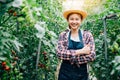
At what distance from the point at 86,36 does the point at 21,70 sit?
1.20 metres

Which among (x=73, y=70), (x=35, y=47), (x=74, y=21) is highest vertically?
(x=74, y=21)

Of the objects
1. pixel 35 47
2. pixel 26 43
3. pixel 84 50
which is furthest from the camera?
pixel 35 47

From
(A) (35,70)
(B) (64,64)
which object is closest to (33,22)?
(B) (64,64)

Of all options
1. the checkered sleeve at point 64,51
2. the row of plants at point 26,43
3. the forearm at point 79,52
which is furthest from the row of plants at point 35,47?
the forearm at point 79,52

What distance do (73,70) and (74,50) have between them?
187 mm

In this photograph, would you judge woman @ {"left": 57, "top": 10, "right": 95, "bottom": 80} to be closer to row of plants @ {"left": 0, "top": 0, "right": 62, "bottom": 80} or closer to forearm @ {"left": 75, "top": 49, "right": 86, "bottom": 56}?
forearm @ {"left": 75, "top": 49, "right": 86, "bottom": 56}

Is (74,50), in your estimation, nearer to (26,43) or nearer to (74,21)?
(74,21)

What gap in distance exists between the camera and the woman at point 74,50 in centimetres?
288

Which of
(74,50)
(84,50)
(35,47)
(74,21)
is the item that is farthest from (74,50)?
(35,47)

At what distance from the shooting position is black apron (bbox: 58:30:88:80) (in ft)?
9.57

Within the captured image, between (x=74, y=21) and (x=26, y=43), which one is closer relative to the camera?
(x=74, y=21)

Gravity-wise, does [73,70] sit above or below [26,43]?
below

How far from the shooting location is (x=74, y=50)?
2.90m

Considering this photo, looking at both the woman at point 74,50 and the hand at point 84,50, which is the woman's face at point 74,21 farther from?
the hand at point 84,50
